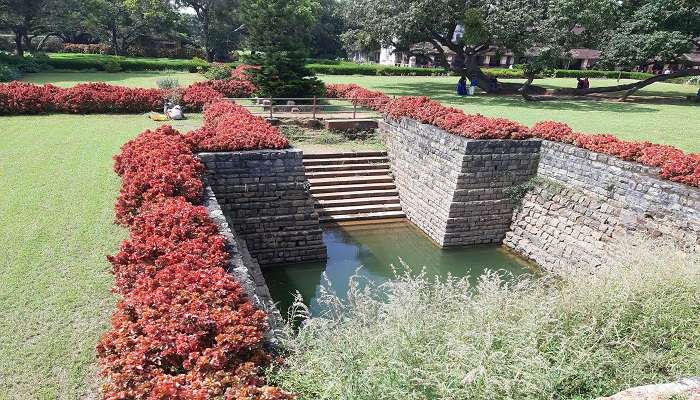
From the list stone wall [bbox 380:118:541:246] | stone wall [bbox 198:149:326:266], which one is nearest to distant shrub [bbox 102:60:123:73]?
stone wall [bbox 380:118:541:246]

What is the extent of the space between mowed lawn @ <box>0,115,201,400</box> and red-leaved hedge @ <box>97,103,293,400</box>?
20.8 inches

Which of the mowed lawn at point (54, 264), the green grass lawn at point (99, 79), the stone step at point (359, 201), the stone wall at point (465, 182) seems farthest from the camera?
the green grass lawn at point (99, 79)

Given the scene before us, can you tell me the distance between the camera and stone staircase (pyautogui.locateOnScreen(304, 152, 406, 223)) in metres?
Result: 12.2

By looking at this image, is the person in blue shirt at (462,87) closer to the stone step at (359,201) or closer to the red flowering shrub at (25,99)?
the stone step at (359,201)

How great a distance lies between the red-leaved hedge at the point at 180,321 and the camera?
329 centimetres

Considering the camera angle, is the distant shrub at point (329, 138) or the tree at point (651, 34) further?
the tree at point (651, 34)

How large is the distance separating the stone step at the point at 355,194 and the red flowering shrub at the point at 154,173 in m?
4.12

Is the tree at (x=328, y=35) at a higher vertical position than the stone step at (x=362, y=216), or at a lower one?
higher

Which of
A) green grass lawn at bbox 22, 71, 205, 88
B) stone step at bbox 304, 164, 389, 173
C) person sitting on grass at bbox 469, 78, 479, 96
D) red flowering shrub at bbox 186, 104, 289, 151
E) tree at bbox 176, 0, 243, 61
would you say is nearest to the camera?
red flowering shrub at bbox 186, 104, 289, 151

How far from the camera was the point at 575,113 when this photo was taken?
18.4 metres

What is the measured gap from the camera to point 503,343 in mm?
4000

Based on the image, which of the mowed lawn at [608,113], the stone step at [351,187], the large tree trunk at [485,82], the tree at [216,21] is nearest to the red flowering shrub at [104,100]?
the stone step at [351,187]

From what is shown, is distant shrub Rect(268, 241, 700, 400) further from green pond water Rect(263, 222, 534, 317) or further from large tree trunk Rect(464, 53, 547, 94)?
large tree trunk Rect(464, 53, 547, 94)

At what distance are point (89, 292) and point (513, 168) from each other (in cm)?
876
